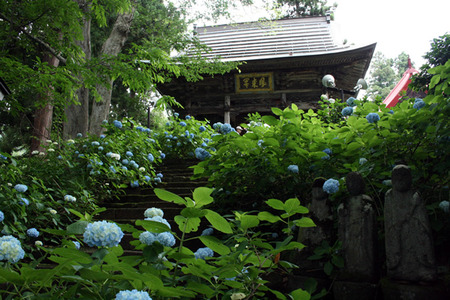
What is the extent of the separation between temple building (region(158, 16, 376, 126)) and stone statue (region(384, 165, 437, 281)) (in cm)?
865

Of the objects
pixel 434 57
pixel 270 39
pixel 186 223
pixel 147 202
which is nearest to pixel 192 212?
pixel 186 223

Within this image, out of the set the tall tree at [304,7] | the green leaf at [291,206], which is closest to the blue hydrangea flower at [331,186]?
the green leaf at [291,206]

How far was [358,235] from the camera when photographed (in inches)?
62.7

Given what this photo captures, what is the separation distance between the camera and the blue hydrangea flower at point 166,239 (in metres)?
0.93

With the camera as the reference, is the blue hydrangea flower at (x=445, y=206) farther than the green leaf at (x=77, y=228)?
Yes

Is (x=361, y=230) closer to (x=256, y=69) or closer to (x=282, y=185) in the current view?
(x=282, y=185)

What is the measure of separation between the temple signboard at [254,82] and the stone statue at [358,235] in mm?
9433

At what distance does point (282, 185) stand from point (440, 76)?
1.21m

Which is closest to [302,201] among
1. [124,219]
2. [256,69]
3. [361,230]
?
[361,230]

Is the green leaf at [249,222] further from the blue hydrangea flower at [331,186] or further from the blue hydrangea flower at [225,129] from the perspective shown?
the blue hydrangea flower at [225,129]

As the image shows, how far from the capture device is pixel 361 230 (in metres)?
1.59

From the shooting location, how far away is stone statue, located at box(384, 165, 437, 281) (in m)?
1.42

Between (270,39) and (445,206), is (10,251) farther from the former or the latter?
(270,39)

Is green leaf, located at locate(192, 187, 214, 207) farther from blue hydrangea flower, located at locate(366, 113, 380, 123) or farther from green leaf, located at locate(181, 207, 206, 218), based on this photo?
blue hydrangea flower, located at locate(366, 113, 380, 123)
